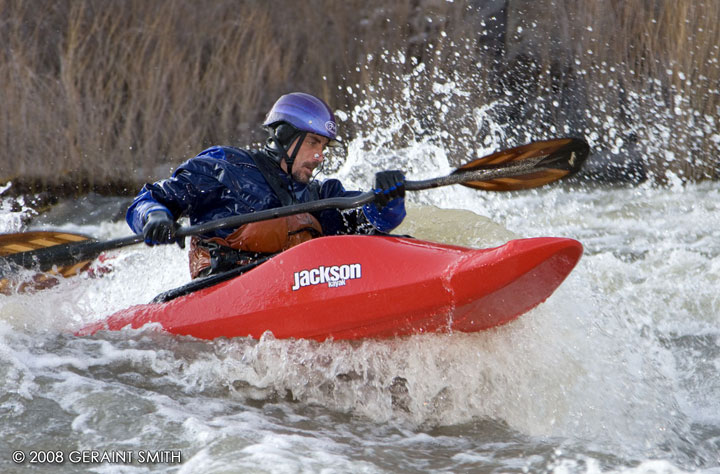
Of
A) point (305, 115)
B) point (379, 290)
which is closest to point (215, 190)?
point (305, 115)

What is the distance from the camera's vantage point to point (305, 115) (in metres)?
3.62

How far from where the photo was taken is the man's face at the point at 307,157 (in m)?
3.65

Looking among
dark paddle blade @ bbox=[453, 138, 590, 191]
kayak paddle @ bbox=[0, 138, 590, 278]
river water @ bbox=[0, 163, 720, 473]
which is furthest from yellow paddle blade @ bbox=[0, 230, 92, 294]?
dark paddle blade @ bbox=[453, 138, 590, 191]

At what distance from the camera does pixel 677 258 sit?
551 centimetres

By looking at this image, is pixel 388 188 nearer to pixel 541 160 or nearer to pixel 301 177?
pixel 301 177

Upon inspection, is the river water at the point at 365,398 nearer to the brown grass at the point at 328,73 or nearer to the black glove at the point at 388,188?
the black glove at the point at 388,188

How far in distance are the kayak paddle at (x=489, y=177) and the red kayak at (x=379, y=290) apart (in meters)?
0.29

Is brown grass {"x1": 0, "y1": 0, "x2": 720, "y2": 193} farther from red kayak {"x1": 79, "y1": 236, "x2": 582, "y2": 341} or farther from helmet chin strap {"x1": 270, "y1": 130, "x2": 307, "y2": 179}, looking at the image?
red kayak {"x1": 79, "y1": 236, "x2": 582, "y2": 341}

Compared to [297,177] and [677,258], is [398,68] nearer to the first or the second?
[677,258]

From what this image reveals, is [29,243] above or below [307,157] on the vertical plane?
below

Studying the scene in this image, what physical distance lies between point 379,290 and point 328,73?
206 inches

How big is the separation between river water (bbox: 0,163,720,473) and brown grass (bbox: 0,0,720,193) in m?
3.39

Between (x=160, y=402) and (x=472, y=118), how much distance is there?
230 inches

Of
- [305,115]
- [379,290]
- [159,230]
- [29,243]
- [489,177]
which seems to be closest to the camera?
[379,290]
